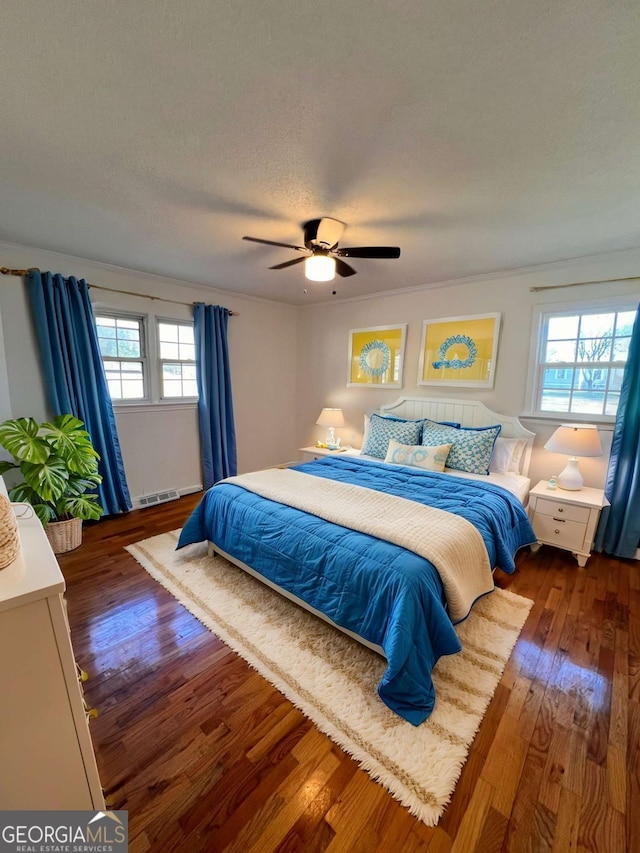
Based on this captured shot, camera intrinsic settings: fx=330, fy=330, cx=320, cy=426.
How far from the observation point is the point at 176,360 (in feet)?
12.8

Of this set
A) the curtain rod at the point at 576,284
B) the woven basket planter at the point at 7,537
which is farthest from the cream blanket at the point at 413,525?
the curtain rod at the point at 576,284

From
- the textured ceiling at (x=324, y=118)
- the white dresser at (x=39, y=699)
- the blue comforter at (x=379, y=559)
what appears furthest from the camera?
the blue comforter at (x=379, y=559)

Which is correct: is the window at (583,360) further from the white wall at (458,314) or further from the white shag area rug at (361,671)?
the white shag area rug at (361,671)

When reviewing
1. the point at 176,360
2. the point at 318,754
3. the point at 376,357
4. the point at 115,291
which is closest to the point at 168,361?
the point at 176,360

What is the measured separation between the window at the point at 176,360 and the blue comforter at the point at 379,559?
1.88 m

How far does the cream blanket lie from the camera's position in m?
1.65

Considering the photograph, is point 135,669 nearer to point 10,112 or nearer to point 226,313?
point 10,112

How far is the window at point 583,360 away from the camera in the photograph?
2.76 meters

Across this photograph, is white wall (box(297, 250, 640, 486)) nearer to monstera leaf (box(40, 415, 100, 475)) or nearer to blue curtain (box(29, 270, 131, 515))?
blue curtain (box(29, 270, 131, 515))

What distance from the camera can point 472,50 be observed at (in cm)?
105

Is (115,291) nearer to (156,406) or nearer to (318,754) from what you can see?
(156,406)

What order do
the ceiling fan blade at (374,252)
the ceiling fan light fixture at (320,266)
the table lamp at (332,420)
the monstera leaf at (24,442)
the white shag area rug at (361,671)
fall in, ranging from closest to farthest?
the white shag area rug at (361,671)
the ceiling fan blade at (374,252)
the ceiling fan light fixture at (320,266)
the monstera leaf at (24,442)
the table lamp at (332,420)

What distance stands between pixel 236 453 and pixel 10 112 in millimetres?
3558

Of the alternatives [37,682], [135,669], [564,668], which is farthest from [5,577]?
[564,668]
